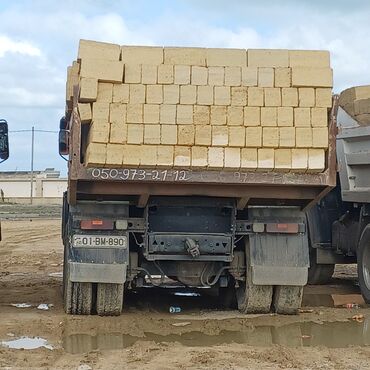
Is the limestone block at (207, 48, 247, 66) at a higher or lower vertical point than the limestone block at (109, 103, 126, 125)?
higher

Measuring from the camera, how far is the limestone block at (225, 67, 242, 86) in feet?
27.2

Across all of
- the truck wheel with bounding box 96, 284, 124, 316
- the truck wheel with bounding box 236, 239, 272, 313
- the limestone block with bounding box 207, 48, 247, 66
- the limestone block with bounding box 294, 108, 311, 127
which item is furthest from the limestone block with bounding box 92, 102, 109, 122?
the truck wheel with bounding box 236, 239, 272, 313

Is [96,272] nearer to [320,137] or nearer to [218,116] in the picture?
[218,116]

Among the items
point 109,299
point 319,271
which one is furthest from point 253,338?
point 319,271

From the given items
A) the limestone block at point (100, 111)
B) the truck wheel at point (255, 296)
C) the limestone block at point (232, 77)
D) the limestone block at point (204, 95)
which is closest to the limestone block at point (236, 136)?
the limestone block at point (204, 95)

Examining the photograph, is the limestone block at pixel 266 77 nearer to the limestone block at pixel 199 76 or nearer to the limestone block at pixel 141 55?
the limestone block at pixel 199 76

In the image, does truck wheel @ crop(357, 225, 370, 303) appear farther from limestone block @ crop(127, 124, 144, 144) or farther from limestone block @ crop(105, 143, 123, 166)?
limestone block @ crop(105, 143, 123, 166)

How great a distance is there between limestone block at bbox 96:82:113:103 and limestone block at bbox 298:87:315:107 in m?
1.92

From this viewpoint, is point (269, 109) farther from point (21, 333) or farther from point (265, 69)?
point (21, 333)

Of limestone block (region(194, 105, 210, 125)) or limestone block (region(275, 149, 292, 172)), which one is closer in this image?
limestone block (region(194, 105, 210, 125))

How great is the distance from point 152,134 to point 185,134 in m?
0.33

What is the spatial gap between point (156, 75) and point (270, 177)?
1560 mm

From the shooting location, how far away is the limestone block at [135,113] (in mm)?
8141

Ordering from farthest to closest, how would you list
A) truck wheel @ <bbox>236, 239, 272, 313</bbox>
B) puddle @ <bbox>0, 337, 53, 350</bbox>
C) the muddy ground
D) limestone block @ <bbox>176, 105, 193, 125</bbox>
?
truck wheel @ <bbox>236, 239, 272, 313</bbox>, limestone block @ <bbox>176, 105, 193, 125</bbox>, puddle @ <bbox>0, 337, 53, 350</bbox>, the muddy ground
